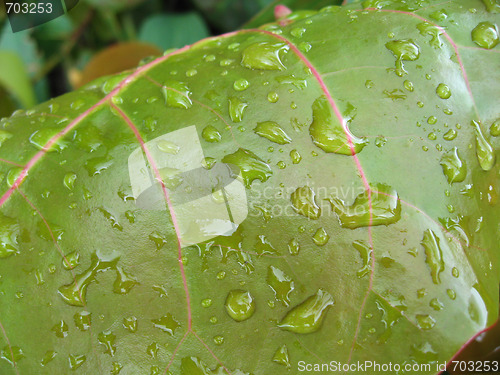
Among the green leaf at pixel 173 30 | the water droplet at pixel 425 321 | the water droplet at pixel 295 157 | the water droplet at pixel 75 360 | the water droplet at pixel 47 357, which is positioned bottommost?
the water droplet at pixel 425 321

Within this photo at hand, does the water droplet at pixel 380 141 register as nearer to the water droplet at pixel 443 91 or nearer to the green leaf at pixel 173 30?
the water droplet at pixel 443 91

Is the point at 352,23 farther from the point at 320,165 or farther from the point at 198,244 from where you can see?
the point at 198,244

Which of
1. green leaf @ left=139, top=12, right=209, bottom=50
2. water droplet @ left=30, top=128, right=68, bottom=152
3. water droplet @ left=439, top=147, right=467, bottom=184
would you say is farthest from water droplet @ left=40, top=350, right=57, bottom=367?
green leaf @ left=139, top=12, right=209, bottom=50

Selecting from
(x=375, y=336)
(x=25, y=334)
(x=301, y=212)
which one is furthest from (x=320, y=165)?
(x=25, y=334)

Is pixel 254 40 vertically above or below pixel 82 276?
above

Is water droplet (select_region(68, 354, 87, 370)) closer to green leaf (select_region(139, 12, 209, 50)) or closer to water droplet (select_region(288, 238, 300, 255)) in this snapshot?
water droplet (select_region(288, 238, 300, 255))
